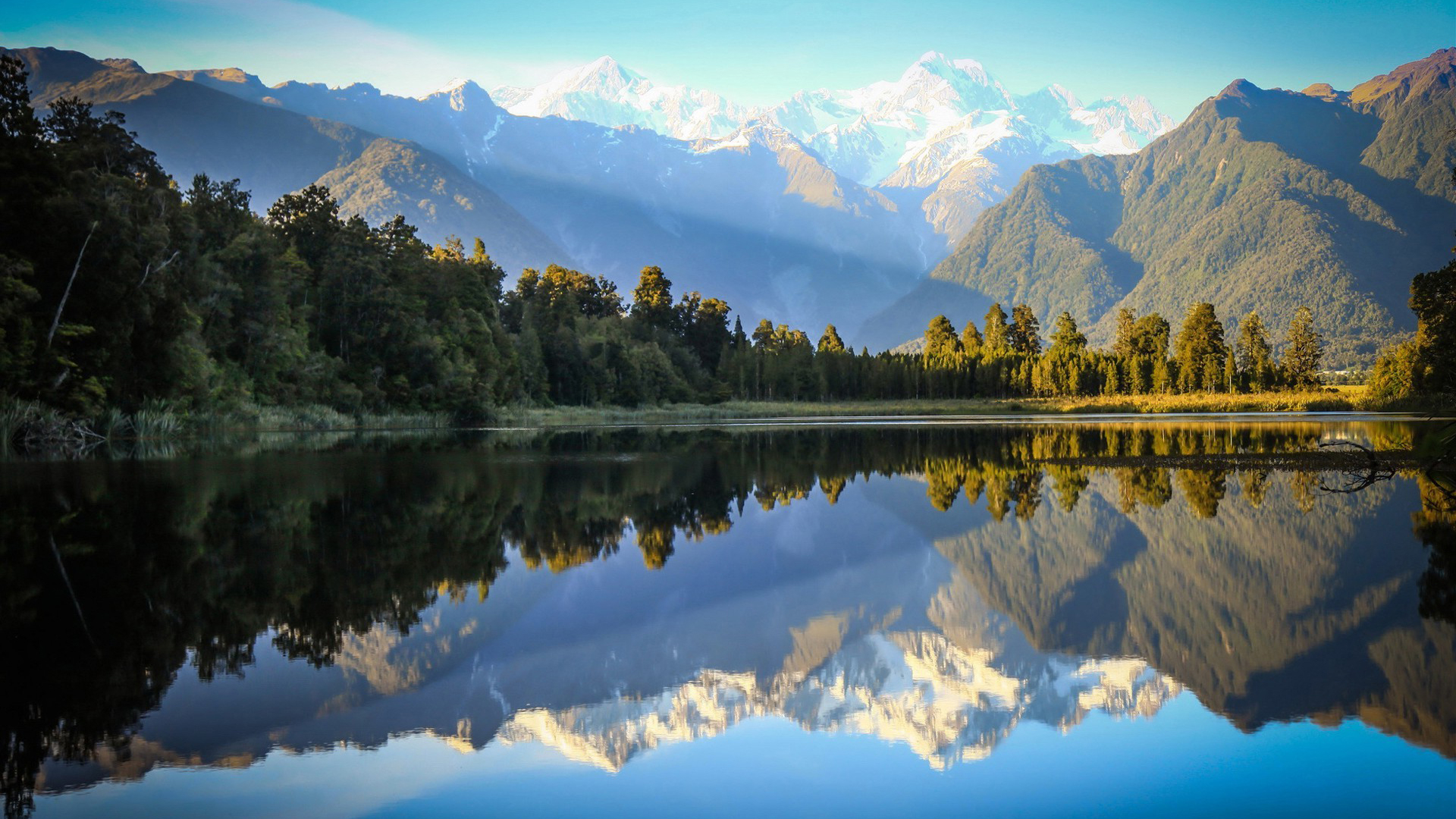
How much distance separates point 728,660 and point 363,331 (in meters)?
70.2

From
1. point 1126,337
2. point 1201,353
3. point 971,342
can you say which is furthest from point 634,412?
point 1126,337

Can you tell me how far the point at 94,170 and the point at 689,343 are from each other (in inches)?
3845

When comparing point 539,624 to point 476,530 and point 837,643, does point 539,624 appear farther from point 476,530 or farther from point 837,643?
point 476,530

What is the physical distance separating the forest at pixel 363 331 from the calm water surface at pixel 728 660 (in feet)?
80.9

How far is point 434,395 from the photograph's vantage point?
2881 inches

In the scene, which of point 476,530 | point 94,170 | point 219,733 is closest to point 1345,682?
point 219,733

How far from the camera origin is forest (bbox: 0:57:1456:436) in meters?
37.1

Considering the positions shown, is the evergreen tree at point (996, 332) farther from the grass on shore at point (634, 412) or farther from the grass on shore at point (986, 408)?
the grass on shore at point (986, 408)

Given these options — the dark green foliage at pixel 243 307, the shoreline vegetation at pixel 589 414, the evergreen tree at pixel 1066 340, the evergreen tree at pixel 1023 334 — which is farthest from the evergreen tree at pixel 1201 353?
the dark green foliage at pixel 243 307

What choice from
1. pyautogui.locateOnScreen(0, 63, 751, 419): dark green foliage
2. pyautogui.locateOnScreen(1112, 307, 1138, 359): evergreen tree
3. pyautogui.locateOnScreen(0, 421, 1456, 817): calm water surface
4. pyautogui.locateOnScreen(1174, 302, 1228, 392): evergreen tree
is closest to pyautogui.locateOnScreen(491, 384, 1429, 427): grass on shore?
pyautogui.locateOnScreen(0, 63, 751, 419): dark green foliage

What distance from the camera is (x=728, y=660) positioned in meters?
8.09

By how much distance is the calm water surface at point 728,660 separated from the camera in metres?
5.55

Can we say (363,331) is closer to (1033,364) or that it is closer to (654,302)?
(654,302)

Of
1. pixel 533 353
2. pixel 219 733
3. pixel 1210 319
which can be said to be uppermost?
pixel 1210 319
